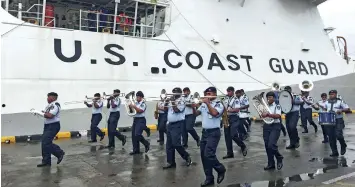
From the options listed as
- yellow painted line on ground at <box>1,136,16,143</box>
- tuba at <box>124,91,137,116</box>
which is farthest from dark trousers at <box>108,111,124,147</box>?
yellow painted line on ground at <box>1,136,16,143</box>

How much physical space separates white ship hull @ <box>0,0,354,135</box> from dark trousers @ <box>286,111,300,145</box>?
4517 millimetres

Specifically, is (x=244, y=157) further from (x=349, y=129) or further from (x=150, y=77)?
(x=349, y=129)

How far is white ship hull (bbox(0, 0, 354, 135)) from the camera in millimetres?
10117

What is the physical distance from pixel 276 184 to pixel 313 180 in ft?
2.06

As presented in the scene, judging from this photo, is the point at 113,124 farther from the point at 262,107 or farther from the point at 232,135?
the point at 262,107

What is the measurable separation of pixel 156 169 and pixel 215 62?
7.43 m

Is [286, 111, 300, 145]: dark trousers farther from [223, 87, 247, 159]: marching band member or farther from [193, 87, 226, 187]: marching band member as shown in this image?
[193, 87, 226, 187]: marching band member

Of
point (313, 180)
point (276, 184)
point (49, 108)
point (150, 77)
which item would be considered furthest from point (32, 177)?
point (150, 77)

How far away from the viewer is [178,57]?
12.6 metres

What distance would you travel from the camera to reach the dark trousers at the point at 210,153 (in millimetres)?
5305

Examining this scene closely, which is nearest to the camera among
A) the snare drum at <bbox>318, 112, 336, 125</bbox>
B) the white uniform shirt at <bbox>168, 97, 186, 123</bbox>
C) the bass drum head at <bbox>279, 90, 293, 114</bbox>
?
the white uniform shirt at <bbox>168, 97, 186, 123</bbox>

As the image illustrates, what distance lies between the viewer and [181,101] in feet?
22.2

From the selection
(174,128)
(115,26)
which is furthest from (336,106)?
(115,26)

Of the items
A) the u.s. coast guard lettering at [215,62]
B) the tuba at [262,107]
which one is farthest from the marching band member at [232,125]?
the u.s. coast guard lettering at [215,62]
